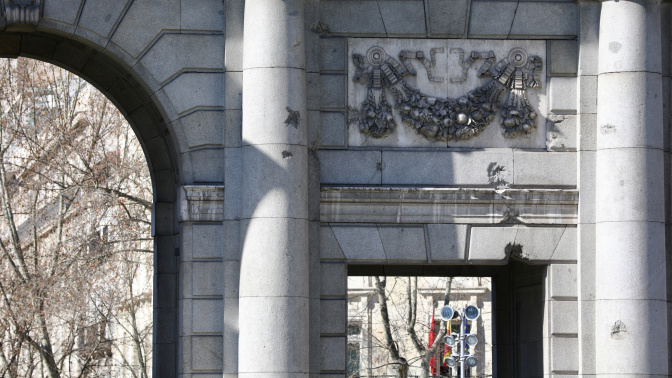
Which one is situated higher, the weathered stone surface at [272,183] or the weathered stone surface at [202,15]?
the weathered stone surface at [202,15]

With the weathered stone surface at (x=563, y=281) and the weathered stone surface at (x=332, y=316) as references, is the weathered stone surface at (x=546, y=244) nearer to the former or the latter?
the weathered stone surface at (x=563, y=281)

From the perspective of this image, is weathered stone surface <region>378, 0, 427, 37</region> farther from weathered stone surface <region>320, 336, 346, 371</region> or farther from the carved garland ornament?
weathered stone surface <region>320, 336, 346, 371</region>

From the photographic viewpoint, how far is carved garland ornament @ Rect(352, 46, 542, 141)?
51.3 feet

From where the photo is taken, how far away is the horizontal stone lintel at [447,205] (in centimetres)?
1542

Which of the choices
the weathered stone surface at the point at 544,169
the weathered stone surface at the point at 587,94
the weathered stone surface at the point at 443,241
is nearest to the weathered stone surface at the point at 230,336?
the weathered stone surface at the point at 443,241

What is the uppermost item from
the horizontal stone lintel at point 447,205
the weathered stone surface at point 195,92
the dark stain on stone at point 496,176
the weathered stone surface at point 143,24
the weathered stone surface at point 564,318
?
the weathered stone surface at point 143,24

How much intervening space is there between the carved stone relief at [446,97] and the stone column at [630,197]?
3.47 feet

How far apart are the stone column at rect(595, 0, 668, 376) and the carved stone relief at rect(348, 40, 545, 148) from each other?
41.6 inches

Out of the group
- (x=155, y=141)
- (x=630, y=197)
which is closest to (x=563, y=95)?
(x=630, y=197)

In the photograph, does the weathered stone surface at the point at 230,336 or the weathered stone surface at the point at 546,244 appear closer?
the weathered stone surface at the point at 230,336

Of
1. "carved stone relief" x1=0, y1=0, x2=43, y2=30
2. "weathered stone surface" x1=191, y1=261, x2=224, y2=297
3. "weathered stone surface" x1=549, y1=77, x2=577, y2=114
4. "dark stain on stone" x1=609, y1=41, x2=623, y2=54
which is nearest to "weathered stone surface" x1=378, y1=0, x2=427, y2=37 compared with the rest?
"weathered stone surface" x1=549, y1=77, x2=577, y2=114

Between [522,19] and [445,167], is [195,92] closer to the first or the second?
[445,167]

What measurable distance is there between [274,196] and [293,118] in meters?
1.05

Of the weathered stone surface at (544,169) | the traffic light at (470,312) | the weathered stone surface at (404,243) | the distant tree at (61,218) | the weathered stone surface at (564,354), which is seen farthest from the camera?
the distant tree at (61,218)
